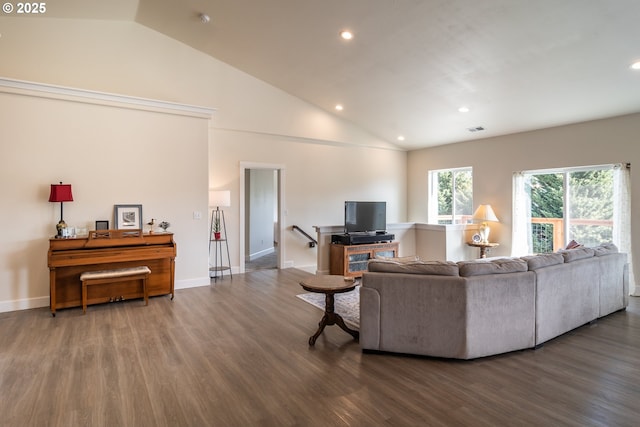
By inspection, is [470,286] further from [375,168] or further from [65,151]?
[375,168]

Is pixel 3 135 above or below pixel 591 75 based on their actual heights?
below

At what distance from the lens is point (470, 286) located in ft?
9.55

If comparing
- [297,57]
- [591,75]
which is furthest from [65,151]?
[591,75]

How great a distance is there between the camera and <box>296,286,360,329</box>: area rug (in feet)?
12.9

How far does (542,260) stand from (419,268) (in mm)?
1332

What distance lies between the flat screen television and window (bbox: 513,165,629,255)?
2597 mm

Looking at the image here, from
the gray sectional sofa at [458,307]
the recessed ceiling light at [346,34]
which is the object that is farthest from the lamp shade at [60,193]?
the recessed ceiling light at [346,34]

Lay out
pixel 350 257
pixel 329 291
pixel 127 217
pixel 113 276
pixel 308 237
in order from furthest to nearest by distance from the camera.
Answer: pixel 308 237 < pixel 350 257 < pixel 127 217 < pixel 113 276 < pixel 329 291

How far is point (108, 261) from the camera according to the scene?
4.46 m

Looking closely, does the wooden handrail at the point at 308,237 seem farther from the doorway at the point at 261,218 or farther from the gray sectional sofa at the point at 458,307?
the gray sectional sofa at the point at 458,307

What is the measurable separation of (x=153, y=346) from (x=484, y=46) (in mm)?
4993

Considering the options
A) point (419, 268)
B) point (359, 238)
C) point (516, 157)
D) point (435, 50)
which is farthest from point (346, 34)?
point (516, 157)

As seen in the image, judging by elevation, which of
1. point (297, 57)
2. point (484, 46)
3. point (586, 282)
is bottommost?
point (586, 282)

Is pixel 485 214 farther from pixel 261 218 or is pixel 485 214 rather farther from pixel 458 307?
pixel 261 218
